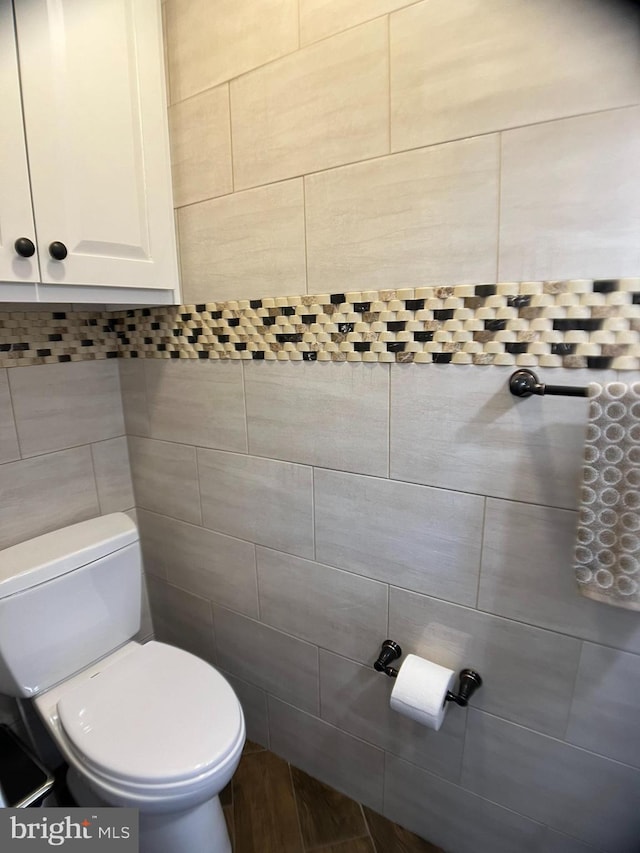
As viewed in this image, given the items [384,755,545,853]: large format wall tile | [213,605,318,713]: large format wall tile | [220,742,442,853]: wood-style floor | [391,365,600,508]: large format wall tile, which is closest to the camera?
[391,365,600,508]: large format wall tile

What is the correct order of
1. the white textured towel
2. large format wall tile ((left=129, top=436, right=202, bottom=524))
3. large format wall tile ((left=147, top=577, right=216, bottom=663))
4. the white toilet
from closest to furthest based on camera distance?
the white textured towel < the white toilet < large format wall tile ((left=129, top=436, right=202, bottom=524)) < large format wall tile ((left=147, top=577, right=216, bottom=663))

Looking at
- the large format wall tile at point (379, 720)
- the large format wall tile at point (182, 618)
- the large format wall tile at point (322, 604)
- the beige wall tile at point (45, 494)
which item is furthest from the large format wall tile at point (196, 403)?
the large format wall tile at point (379, 720)

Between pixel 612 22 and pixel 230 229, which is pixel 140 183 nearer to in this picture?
pixel 230 229

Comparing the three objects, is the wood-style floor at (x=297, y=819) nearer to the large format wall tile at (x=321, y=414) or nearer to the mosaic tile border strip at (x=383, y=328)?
the large format wall tile at (x=321, y=414)

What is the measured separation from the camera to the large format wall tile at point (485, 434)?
2.91ft

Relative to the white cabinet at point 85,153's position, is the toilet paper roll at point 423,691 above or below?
below

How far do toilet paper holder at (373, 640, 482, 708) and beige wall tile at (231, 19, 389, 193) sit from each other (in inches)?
47.6

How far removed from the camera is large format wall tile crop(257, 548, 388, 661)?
1205 mm

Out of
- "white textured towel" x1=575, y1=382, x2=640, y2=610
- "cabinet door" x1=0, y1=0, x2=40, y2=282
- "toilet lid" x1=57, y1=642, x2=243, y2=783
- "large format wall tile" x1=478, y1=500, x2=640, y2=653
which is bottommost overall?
"toilet lid" x1=57, y1=642, x2=243, y2=783

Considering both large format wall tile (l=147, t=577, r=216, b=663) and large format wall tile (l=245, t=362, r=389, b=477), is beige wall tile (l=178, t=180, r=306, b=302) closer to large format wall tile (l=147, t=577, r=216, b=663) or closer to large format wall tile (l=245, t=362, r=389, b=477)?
large format wall tile (l=245, t=362, r=389, b=477)

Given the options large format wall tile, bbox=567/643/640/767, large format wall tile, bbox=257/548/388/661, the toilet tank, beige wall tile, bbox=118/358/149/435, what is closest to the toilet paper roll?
large format wall tile, bbox=257/548/388/661

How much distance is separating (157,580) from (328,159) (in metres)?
1.55

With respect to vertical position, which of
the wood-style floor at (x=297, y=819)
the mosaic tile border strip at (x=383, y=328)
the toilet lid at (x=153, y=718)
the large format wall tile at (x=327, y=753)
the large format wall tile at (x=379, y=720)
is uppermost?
the mosaic tile border strip at (x=383, y=328)

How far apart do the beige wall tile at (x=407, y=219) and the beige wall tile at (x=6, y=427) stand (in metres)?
0.96
